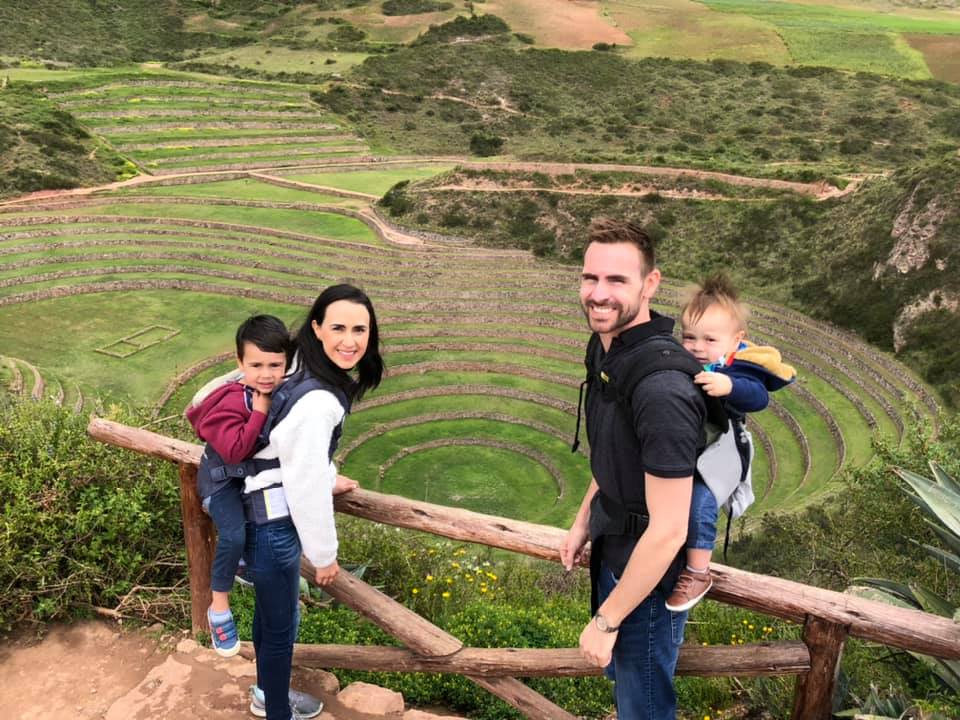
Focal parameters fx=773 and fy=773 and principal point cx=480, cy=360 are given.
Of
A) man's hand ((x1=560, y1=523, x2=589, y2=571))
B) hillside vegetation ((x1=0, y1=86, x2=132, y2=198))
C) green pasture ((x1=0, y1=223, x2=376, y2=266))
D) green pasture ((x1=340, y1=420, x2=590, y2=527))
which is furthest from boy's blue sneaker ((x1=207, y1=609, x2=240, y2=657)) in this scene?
hillside vegetation ((x1=0, y1=86, x2=132, y2=198))

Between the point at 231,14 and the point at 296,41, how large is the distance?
1440 cm

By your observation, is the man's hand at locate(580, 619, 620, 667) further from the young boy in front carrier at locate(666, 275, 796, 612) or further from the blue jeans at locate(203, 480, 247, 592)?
the blue jeans at locate(203, 480, 247, 592)

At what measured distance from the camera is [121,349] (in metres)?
26.6

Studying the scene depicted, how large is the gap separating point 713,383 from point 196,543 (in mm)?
3682

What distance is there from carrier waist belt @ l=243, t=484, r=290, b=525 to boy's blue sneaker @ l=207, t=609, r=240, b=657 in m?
0.87

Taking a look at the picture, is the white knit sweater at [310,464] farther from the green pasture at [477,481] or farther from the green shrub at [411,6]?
the green shrub at [411,6]

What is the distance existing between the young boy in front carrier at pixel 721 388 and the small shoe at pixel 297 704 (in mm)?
2448

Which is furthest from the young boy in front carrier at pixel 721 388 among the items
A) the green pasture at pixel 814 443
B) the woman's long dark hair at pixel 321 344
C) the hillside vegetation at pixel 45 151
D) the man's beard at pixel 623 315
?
the hillside vegetation at pixel 45 151

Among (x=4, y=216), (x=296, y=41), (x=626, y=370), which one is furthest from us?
(x=296, y=41)

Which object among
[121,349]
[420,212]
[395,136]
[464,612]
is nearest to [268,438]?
[464,612]

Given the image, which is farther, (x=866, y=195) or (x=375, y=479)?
(x=866, y=195)

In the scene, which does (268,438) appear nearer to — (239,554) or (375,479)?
(239,554)

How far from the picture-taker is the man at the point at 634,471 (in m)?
2.84

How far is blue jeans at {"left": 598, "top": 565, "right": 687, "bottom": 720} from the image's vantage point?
10.7ft
